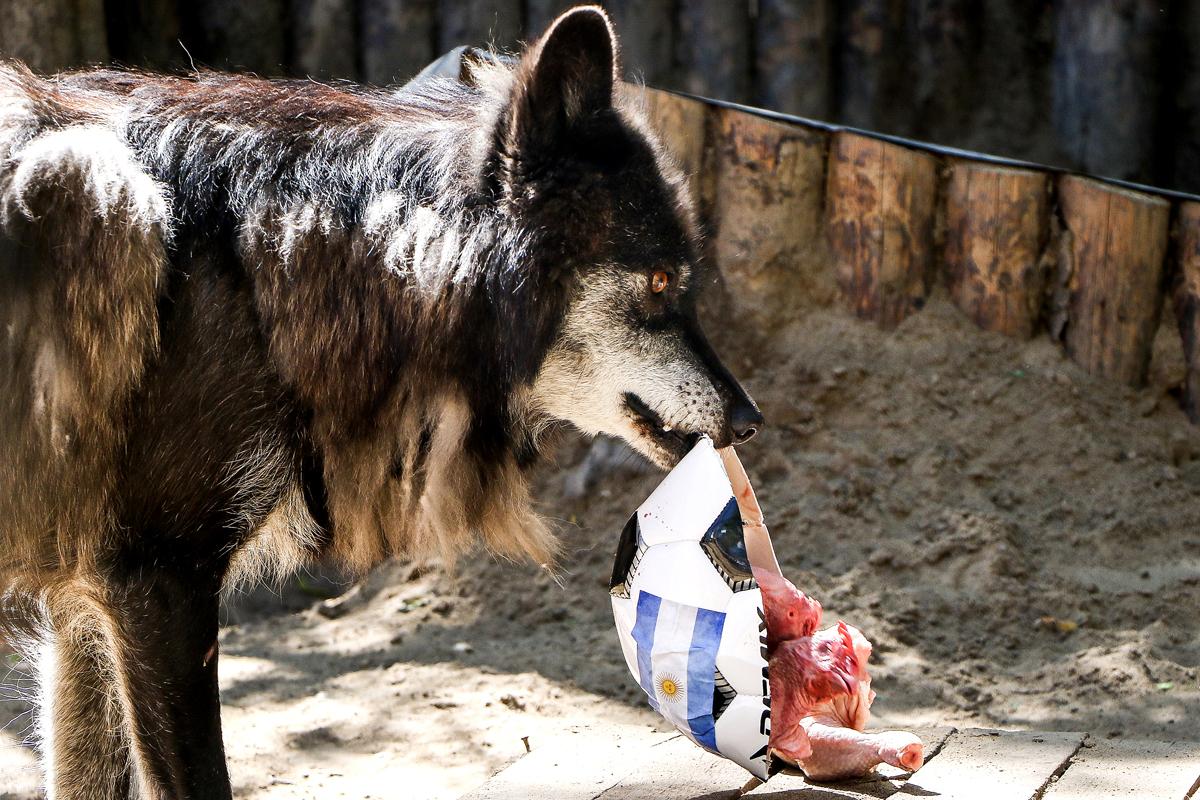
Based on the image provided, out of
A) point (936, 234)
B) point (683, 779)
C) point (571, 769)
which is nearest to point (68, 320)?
point (571, 769)

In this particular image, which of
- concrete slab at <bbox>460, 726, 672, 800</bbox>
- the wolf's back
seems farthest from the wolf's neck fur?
concrete slab at <bbox>460, 726, 672, 800</bbox>

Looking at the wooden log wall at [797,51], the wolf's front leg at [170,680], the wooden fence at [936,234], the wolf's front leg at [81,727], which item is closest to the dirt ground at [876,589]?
the wooden fence at [936,234]

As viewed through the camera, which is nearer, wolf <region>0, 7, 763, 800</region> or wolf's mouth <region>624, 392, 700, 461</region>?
wolf <region>0, 7, 763, 800</region>

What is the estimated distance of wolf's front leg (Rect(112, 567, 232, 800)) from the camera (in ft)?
9.96

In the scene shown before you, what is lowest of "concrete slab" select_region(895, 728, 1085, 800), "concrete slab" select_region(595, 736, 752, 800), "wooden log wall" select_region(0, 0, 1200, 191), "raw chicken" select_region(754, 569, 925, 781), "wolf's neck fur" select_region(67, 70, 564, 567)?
"concrete slab" select_region(595, 736, 752, 800)

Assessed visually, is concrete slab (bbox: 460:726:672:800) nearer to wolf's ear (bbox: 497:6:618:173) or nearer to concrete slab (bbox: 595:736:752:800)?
concrete slab (bbox: 595:736:752:800)

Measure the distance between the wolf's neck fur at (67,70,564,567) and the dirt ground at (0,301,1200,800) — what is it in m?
1.22

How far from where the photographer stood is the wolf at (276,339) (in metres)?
3.01

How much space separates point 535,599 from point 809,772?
2.19 metres

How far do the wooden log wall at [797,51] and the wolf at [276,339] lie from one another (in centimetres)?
313

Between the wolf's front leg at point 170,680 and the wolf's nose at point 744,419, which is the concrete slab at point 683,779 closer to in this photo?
the wolf's nose at point 744,419

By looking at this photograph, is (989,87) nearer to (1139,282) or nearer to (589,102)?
(1139,282)

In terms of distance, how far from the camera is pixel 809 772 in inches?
125

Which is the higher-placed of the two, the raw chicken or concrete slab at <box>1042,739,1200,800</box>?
the raw chicken
